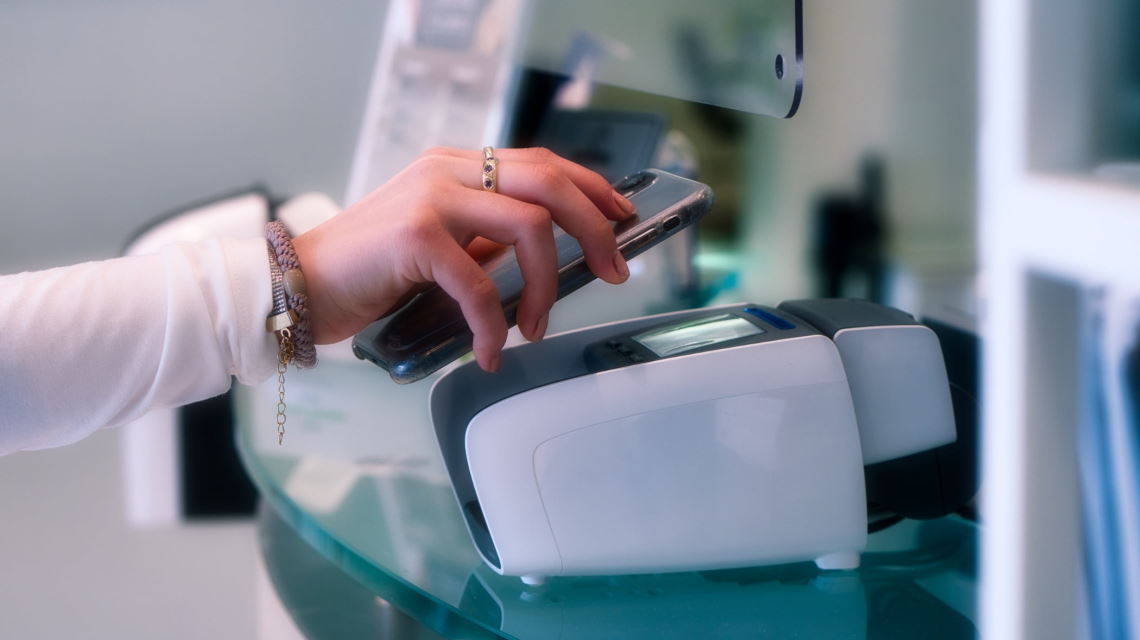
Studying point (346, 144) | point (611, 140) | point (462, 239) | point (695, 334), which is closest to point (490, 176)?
point (462, 239)

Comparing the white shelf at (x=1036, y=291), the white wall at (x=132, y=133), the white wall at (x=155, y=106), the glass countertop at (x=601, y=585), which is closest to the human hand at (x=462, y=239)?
the glass countertop at (x=601, y=585)

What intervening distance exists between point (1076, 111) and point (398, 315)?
370mm

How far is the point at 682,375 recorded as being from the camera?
0.49 meters

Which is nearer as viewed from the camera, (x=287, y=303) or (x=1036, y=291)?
(x=1036, y=291)

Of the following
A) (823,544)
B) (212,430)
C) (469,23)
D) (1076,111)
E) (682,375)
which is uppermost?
(469,23)

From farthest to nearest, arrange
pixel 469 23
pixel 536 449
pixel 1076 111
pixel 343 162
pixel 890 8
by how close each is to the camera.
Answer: pixel 343 162 → pixel 890 8 → pixel 469 23 → pixel 536 449 → pixel 1076 111

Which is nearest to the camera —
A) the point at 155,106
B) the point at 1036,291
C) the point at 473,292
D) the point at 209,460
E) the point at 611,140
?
the point at 1036,291

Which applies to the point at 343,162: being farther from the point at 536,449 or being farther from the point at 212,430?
the point at 536,449

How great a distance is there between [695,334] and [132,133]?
1.43m

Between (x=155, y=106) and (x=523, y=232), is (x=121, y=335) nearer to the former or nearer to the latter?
(x=523, y=232)

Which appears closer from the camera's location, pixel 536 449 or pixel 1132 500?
pixel 1132 500

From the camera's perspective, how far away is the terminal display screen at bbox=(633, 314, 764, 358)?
1.68 feet

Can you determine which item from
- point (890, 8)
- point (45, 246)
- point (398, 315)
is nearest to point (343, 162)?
point (45, 246)

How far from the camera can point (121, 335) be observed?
0.50m
